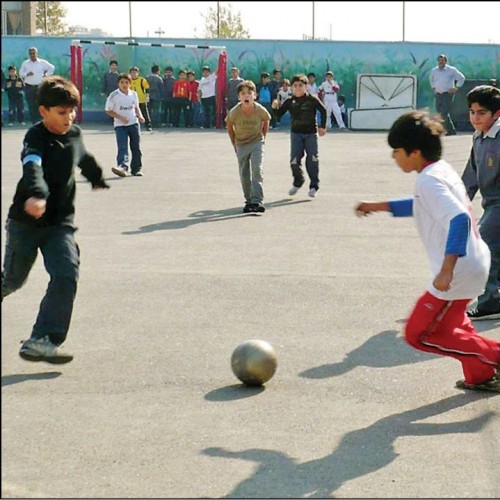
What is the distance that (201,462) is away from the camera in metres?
4.51

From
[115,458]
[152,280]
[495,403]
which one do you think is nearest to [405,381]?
[495,403]

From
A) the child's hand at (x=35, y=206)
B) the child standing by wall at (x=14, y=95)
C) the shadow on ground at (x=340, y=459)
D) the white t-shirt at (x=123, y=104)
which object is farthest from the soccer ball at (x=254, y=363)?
the child standing by wall at (x=14, y=95)

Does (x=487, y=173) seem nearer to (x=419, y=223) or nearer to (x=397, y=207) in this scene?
(x=397, y=207)

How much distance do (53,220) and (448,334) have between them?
7.66 feet

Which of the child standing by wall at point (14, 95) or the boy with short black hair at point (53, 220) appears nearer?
the boy with short black hair at point (53, 220)

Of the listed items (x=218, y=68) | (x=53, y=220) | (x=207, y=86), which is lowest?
(x=53, y=220)

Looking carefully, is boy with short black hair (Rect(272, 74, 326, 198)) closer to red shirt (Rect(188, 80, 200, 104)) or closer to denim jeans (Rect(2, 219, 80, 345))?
denim jeans (Rect(2, 219, 80, 345))

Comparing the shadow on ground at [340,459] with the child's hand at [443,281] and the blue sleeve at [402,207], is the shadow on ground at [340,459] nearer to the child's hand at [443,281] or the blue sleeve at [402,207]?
the child's hand at [443,281]

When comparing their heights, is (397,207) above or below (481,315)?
above

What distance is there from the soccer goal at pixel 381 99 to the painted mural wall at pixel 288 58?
39cm

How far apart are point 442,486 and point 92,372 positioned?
2434 millimetres

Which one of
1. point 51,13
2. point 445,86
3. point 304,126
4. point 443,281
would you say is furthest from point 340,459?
point 445,86

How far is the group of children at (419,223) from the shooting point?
504cm

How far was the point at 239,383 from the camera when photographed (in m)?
5.80
